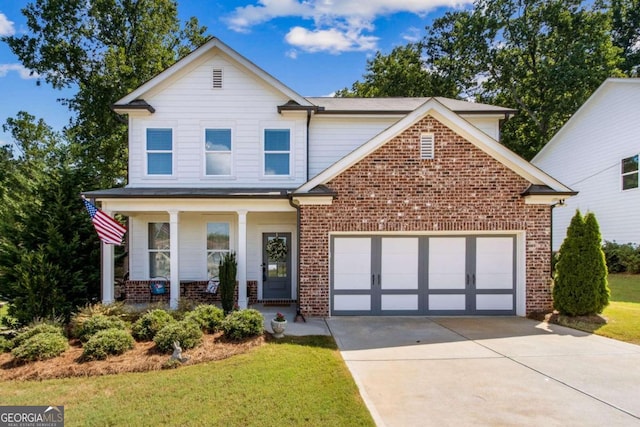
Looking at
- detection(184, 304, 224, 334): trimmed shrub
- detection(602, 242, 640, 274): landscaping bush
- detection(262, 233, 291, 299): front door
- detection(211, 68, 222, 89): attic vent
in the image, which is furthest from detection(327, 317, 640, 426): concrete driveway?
detection(602, 242, 640, 274): landscaping bush

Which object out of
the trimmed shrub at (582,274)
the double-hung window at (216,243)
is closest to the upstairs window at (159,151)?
the double-hung window at (216,243)

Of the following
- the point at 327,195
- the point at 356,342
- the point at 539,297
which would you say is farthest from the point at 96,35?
the point at 539,297

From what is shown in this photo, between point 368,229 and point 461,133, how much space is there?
3562 mm

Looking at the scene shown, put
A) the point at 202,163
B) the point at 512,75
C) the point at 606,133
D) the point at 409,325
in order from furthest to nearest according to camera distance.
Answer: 1. the point at 512,75
2. the point at 606,133
3. the point at 202,163
4. the point at 409,325

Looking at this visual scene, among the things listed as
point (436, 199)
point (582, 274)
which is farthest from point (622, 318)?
point (436, 199)

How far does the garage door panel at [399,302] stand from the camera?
9742 millimetres

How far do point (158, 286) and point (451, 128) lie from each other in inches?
380

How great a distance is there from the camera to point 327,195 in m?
9.23

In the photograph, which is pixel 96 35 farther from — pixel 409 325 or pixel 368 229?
pixel 409 325

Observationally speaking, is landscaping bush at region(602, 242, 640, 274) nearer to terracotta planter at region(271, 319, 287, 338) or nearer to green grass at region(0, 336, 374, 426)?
green grass at region(0, 336, 374, 426)

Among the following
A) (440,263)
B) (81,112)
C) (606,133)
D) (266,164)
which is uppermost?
(81,112)

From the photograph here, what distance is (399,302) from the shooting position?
9781mm

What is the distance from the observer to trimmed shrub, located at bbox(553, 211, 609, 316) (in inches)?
338

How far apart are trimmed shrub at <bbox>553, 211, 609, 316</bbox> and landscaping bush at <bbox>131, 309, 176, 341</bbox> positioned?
928cm
